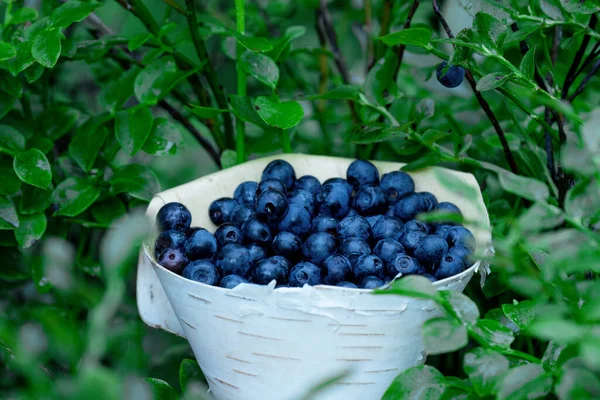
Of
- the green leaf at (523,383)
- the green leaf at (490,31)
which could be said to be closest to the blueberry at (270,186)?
the green leaf at (490,31)

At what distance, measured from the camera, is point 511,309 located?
69cm

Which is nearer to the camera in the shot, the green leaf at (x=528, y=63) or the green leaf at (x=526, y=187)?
the green leaf at (x=526, y=187)

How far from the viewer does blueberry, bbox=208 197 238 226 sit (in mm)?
863

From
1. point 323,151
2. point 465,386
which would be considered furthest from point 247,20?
point 465,386

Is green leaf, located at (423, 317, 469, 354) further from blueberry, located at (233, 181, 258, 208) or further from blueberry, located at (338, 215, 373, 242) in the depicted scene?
blueberry, located at (233, 181, 258, 208)

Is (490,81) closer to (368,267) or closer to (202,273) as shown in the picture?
(368,267)

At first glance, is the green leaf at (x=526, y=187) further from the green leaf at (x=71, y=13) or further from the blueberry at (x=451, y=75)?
the green leaf at (x=71, y=13)

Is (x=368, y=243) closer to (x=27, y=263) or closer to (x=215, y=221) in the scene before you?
(x=215, y=221)

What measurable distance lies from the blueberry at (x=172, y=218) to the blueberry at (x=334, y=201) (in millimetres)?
183

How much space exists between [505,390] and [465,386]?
0.07 metres

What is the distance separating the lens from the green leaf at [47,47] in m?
0.80

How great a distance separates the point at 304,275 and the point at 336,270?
0.04 m

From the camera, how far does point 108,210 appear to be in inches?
38.0

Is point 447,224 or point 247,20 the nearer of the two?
point 447,224
